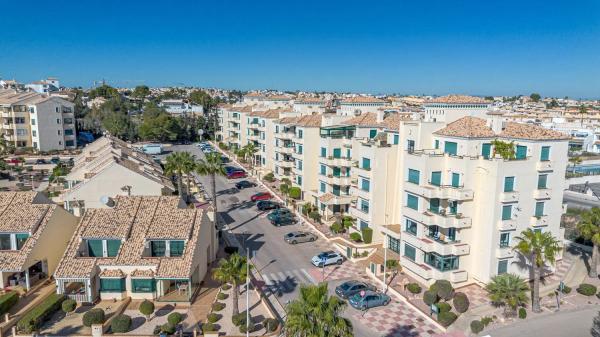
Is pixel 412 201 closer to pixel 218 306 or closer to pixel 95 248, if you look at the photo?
pixel 218 306

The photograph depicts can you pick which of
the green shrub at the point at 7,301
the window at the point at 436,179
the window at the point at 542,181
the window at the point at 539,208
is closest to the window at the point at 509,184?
the window at the point at 542,181

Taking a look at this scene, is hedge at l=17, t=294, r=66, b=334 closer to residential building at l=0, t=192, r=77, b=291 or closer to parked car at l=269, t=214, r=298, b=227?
residential building at l=0, t=192, r=77, b=291

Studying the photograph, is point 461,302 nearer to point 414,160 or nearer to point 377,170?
point 414,160

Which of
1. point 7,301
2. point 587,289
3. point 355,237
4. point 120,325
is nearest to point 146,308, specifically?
point 120,325

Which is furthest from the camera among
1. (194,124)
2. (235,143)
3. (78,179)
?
(194,124)

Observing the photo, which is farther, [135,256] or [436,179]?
[436,179]

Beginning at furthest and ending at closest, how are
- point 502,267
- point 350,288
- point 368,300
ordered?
1. point 502,267
2. point 350,288
3. point 368,300

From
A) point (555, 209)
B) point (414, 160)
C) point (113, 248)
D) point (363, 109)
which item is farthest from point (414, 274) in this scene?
point (363, 109)

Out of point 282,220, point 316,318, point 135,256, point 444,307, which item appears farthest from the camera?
point 282,220
